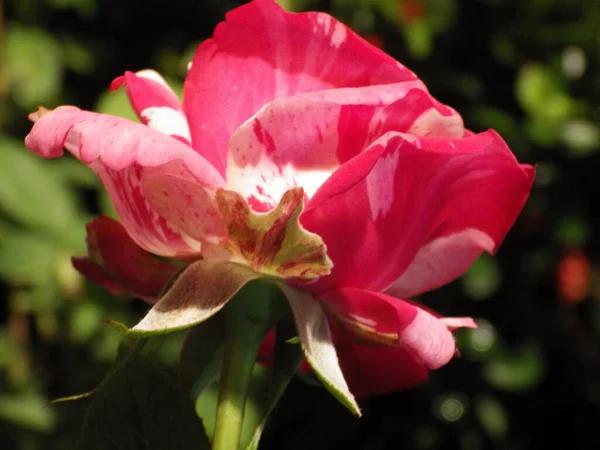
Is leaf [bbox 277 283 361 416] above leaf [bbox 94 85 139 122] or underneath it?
above

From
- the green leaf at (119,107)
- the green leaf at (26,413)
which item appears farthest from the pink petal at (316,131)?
the green leaf at (26,413)

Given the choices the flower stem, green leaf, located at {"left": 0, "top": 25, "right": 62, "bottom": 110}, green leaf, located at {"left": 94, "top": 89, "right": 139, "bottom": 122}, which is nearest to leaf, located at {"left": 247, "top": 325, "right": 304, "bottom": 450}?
the flower stem

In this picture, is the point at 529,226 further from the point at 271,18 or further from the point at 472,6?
the point at 271,18

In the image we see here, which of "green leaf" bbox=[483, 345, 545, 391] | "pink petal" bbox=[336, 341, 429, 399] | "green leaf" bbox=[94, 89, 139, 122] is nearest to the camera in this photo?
"pink petal" bbox=[336, 341, 429, 399]

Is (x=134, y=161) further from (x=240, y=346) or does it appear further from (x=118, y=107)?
(x=118, y=107)

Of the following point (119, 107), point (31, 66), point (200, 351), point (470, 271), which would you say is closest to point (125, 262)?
point (200, 351)

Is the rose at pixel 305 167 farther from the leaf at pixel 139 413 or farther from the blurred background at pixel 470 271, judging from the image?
the blurred background at pixel 470 271

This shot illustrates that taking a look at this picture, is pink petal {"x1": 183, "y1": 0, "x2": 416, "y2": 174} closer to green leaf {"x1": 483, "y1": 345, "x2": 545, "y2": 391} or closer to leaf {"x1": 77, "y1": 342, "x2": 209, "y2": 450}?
leaf {"x1": 77, "y1": 342, "x2": 209, "y2": 450}
